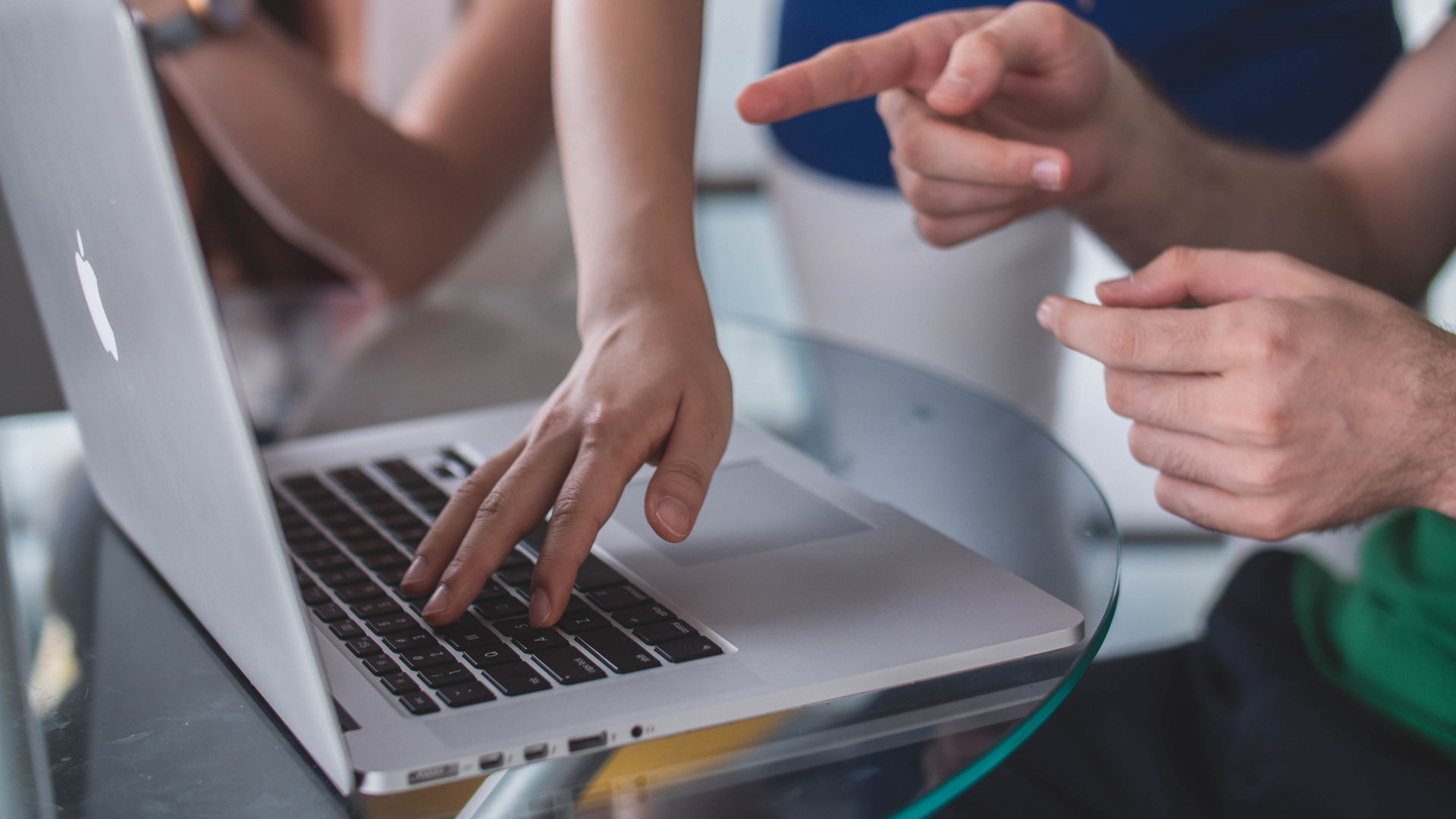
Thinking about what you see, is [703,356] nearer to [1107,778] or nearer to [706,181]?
[1107,778]

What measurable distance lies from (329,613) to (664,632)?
175 millimetres

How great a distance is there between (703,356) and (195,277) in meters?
0.37

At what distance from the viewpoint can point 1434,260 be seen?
1136mm

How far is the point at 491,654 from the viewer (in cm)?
51

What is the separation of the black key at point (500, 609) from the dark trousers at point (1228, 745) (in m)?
0.36

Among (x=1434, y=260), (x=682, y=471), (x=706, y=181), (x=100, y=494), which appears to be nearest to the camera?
(x=682, y=471)

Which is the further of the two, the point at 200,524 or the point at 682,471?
the point at 682,471

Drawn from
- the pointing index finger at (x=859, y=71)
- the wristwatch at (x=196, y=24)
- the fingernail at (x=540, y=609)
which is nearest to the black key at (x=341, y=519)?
the fingernail at (x=540, y=609)

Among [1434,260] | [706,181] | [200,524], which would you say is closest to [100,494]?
[200,524]

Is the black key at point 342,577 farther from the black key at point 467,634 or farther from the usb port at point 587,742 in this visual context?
the usb port at point 587,742

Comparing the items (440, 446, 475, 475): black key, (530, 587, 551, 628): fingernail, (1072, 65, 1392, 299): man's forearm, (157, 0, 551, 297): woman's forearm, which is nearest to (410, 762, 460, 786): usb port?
(530, 587, 551, 628): fingernail

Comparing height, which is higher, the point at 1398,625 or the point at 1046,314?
the point at 1046,314

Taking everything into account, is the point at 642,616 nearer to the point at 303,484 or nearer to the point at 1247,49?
the point at 303,484

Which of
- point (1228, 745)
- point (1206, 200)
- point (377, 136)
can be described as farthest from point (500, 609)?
point (377, 136)
